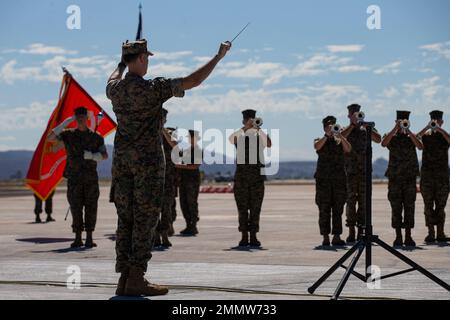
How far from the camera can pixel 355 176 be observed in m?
14.7

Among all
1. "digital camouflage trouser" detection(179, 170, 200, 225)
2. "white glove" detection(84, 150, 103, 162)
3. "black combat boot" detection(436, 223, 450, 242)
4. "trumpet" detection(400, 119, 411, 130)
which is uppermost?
"trumpet" detection(400, 119, 411, 130)

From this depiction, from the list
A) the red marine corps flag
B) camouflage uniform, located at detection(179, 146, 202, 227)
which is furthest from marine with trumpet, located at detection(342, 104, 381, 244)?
the red marine corps flag

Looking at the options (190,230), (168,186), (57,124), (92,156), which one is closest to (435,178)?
(168,186)

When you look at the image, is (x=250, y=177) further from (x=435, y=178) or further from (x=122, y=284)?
(x=122, y=284)

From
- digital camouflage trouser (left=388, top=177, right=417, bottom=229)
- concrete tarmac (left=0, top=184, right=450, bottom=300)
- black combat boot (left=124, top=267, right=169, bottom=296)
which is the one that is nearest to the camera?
black combat boot (left=124, top=267, right=169, bottom=296)

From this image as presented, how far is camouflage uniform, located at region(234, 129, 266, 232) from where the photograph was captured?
551 inches

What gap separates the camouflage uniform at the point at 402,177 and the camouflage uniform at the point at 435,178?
72 centimetres

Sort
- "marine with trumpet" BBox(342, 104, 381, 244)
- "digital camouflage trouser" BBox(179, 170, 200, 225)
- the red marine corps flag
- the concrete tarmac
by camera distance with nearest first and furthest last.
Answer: the concrete tarmac
"marine with trumpet" BBox(342, 104, 381, 244)
"digital camouflage trouser" BBox(179, 170, 200, 225)
the red marine corps flag

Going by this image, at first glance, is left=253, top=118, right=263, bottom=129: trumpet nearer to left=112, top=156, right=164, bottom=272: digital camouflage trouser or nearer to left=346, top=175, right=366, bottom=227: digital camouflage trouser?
left=346, top=175, right=366, bottom=227: digital camouflage trouser

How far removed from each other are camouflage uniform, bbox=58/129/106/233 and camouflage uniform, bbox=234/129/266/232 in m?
2.35

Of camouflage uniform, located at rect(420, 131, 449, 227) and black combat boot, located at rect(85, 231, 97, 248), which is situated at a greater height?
camouflage uniform, located at rect(420, 131, 449, 227)

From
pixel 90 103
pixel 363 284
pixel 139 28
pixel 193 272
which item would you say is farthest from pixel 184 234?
pixel 363 284
